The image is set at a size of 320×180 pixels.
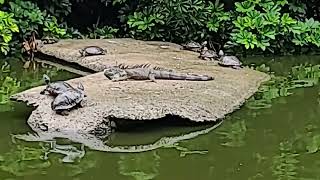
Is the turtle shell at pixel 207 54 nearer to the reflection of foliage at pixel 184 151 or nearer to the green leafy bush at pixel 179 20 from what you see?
the green leafy bush at pixel 179 20

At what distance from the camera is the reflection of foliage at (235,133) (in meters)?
5.02

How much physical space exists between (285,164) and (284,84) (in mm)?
2831

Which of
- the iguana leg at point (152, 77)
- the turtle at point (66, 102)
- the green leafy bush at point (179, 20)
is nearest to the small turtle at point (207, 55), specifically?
the green leafy bush at point (179, 20)

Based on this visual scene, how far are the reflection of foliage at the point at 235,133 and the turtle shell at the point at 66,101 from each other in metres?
1.19

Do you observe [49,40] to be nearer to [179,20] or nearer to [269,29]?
[179,20]

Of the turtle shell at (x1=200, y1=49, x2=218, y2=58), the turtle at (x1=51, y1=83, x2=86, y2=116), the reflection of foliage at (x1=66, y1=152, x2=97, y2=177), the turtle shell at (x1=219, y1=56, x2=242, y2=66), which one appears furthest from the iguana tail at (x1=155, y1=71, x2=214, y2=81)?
the reflection of foliage at (x1=66, y1=152, x2=97, y2=177)

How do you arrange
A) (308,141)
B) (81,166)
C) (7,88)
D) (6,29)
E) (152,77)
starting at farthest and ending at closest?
(6,29), (7,88), (152,77), (308,141), (81,166)

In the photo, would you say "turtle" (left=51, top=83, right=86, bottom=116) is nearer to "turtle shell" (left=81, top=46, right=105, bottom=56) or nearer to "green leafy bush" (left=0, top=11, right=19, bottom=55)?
"turtle shell" (left=81, top=46, right=105, bottom=56)

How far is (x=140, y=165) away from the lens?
4.48 meters

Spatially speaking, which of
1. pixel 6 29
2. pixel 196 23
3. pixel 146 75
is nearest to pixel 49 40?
pixel 6 29

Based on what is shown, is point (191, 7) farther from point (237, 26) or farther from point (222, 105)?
point (222, 105)

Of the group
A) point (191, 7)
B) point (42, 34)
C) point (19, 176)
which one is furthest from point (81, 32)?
point (19, 176)

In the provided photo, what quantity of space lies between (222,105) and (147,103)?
0.76m

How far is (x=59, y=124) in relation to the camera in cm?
516
